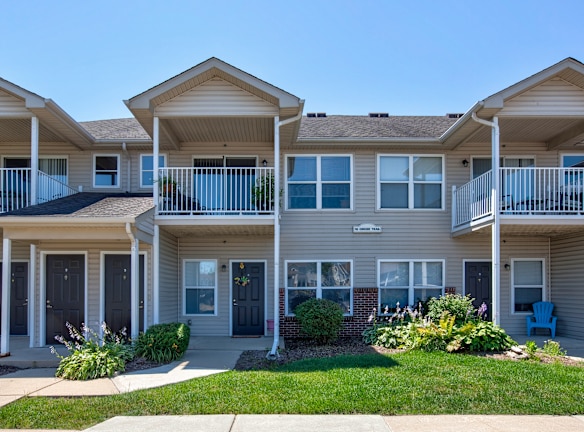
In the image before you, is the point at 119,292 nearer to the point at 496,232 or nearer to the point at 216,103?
the point at 216,103

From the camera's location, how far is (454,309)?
1148 cm

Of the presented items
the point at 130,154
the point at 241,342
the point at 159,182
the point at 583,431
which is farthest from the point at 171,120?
the point at 583,431

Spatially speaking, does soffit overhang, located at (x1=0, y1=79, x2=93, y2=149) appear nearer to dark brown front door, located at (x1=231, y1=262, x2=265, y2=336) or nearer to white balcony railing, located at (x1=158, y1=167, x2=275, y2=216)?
white balcony railing, located at (x1=158, y1=167, x2=275, y2=216)

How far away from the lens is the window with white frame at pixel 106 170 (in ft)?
45.2

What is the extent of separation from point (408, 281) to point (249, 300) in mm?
4147

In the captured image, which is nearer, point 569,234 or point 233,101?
point 233,101

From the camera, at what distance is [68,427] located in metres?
6.07

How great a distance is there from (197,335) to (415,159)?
7304 mm

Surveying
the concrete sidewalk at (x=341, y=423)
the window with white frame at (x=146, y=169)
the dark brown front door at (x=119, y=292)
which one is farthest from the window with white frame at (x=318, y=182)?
the concrete sidewalk at (x=341, y=423)

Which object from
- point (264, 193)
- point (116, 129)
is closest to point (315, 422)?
point (264, 193)

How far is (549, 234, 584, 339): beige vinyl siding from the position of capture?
12.8 meters

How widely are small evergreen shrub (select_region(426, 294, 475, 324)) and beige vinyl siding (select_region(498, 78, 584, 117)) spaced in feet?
13.8

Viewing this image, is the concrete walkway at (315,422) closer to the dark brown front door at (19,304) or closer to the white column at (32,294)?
the white column at (32,294)

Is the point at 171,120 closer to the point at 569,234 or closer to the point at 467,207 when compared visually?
the point at 467,207
